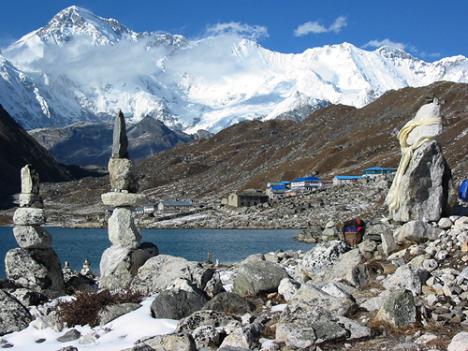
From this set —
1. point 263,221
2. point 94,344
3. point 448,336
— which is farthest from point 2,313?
point 263,221

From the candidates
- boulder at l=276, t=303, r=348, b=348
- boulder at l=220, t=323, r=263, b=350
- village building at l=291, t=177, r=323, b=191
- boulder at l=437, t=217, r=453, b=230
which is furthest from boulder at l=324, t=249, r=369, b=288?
village building at l=291, t=177, r=323, b=191

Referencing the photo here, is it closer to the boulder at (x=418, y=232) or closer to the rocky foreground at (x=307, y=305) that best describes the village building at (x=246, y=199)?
the rocky foreground at (x=307, y=305)

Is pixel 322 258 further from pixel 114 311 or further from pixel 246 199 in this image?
pixel 246 199

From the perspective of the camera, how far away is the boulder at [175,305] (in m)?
14.1

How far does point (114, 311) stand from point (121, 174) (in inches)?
245

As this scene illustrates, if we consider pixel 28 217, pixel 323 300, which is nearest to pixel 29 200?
pixel 28 217

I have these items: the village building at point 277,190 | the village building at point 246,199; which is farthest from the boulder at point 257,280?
the village building at point 277,190

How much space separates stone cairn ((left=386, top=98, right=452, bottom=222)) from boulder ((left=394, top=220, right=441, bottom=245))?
65 centimetres

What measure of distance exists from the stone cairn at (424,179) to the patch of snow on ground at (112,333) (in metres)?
8.29

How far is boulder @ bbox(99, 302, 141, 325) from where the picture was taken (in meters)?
14.4

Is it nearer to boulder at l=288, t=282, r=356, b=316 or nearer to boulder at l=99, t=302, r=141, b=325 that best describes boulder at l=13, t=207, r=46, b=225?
boulder at l=99, t=302, r=141, b=325

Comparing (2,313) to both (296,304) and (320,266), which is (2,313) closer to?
(296,304)

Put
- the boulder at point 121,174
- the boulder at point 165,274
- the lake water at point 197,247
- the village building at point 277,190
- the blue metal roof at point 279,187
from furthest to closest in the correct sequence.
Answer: the blue metal roof at point 279,187 < the village building at point 277,190 < the lake water at point 197,247 < the boulder at point 121,174 < the boulder at point 165,274

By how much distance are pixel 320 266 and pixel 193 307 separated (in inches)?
207
